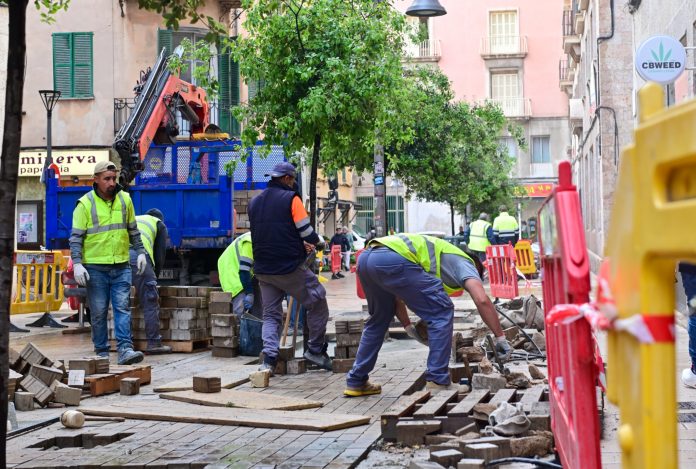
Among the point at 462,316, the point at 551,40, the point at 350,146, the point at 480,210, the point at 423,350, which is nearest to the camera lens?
the point at 423,350

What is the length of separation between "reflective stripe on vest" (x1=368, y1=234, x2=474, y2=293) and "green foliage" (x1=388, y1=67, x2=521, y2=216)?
66.5ft

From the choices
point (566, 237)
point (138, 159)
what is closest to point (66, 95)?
point (138, 159)

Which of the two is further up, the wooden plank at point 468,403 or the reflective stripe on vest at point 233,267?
the reflective stripe on vest at point 233,267

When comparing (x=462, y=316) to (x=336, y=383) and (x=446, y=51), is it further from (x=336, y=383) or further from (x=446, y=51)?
(x=446, y=51)

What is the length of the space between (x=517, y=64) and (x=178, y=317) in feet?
164

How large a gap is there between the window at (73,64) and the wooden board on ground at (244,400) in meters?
23.2

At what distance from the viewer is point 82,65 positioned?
30.4 metres

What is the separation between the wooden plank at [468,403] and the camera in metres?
6.65

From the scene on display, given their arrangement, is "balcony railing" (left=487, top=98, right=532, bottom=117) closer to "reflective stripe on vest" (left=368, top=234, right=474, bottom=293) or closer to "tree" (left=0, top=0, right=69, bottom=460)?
"reflective stripe on vest" (left=368, top=234, right=474, bottom=293)

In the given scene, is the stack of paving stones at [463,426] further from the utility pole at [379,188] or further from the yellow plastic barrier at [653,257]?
the utility pole at [379,188]

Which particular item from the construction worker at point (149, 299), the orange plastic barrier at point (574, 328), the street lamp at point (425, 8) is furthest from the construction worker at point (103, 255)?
the street lamp at point (425, 8)

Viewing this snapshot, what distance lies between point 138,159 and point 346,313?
400cm

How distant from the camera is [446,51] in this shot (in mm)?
60688

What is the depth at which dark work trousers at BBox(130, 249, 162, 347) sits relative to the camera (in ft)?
38.9
